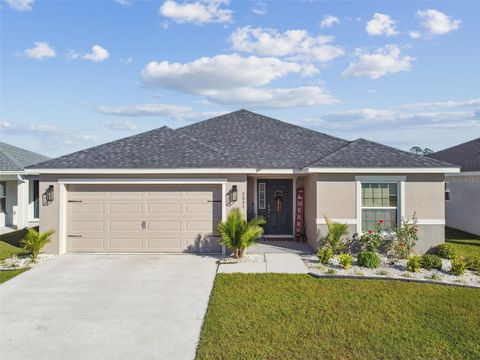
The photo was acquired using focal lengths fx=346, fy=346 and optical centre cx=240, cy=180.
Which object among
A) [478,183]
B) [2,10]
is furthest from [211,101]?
[478,183]

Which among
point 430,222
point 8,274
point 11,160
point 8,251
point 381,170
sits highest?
point 11,160

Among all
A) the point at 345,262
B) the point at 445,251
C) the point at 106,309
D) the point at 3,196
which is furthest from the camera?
the point at 3,196

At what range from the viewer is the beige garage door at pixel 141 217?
11.8 metres

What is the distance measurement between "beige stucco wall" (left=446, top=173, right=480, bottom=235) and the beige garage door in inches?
469

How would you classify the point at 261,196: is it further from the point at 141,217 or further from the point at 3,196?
the point at 3,196

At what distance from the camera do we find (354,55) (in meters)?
15.7

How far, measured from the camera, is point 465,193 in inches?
647

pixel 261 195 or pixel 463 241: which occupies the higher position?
pixel 261 195

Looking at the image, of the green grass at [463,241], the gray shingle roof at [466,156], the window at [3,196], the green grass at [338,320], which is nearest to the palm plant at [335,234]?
the green grass at [338,320]

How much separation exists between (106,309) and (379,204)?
881 centimetres

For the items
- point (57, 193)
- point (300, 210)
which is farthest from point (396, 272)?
point (57, 193)

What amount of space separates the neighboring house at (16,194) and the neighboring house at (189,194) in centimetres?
564

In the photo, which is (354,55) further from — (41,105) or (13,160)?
(13,160)

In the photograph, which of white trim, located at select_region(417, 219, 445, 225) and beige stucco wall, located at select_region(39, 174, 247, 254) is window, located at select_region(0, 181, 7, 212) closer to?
beige stucco wall, located at select_region(39, 174, 247, 254)
